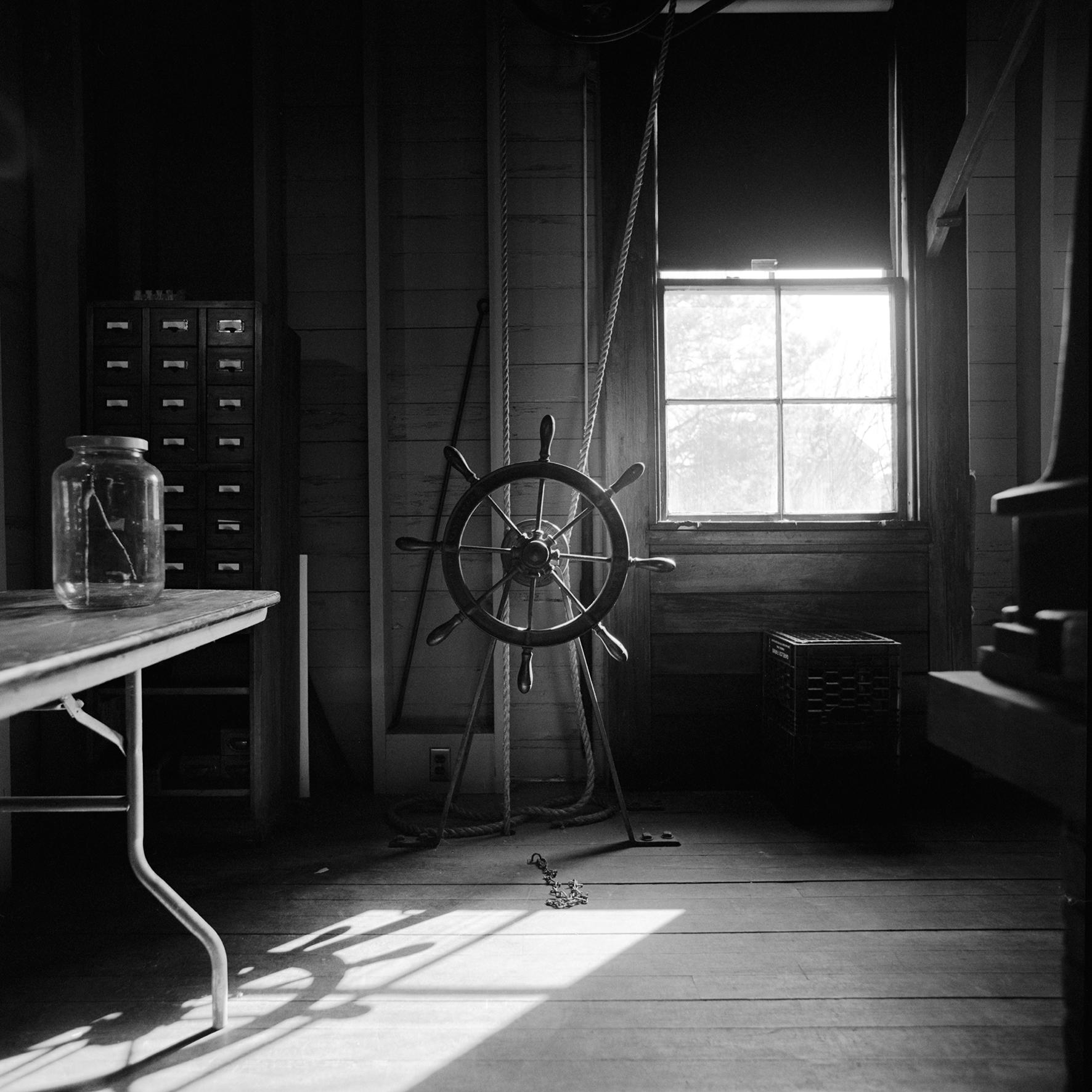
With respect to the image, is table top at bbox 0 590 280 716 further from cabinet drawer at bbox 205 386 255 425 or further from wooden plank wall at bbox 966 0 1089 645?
wooden plank wall at bbox 966 0 1089 645

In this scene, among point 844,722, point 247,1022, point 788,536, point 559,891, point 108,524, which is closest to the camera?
point 247,1022

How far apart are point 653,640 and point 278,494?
1340 mm

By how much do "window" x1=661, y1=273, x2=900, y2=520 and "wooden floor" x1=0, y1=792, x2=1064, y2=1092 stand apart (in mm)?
1129

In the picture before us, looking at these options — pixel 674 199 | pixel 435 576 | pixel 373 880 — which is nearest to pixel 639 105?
pixel 674 199

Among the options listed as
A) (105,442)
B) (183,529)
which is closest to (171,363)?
(183,529)

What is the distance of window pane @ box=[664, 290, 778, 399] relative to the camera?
9.09 ft

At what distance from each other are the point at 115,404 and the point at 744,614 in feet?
6.87

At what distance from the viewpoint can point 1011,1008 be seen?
1416 mm

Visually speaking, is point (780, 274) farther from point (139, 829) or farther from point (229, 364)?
point (139, 829)

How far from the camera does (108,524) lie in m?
1.51

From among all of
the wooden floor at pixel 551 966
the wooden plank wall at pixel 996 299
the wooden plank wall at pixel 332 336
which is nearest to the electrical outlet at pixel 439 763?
the wooden plank wall at pixel 332 336

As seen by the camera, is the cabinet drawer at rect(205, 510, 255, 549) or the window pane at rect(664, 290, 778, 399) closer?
the cabinet drawer at rect(205, 510, 255, 549)

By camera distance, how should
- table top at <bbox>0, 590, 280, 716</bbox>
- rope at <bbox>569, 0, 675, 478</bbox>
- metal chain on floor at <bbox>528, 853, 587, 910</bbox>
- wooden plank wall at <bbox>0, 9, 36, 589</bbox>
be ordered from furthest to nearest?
rope at <bbox>569, 0, 675, 478</bbox> → wooden plank wall at <bbox>0, 9, 36, 589</bbox> → metal chain on floor at <bbox>528, 853, 587, 910</bbox> → table top at <bbox>0, 590, 280, 716</bbox>

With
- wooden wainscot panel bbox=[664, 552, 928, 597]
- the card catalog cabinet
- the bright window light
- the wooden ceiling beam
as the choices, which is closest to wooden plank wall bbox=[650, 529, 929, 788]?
wooden wainscot panel bbox=[664, 552, 928, 597]
